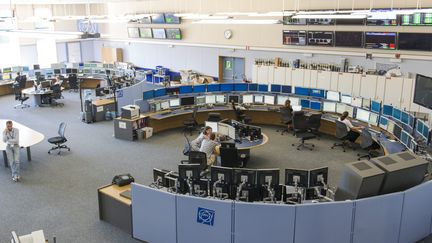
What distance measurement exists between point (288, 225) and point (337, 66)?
8339 millimetres

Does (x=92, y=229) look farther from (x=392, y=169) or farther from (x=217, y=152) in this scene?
(x=392, y=169)

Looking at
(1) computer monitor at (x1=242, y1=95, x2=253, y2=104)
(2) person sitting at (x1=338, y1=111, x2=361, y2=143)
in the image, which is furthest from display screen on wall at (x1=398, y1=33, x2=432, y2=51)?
(1) computer monitor at (x1=242, y1=95, x2=253, y2=104)

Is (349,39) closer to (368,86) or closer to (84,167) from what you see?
(368,86)

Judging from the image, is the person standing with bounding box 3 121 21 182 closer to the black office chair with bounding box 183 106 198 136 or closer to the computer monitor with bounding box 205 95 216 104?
the black office chair with bounding box 183 106 198 136

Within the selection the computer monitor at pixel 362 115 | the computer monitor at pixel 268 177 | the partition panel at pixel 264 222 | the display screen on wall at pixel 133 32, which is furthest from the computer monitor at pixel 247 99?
the display screen on wall at pixel 133 32

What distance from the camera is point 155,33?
1784 centimetres

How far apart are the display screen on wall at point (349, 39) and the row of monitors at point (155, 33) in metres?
6.88

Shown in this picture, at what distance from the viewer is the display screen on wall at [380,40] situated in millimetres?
11211

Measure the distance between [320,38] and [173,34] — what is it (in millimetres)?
6703

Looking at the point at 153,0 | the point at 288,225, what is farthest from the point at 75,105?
the point at 288,225

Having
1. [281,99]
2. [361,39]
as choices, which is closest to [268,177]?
[281,99]

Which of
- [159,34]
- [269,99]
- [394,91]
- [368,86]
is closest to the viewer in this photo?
[394,91]

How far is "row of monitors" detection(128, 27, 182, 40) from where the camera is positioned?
17.0 meters

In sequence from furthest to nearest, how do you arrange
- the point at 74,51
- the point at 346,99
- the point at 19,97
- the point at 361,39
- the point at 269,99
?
the point at 74,51
the point at 19,97
the point at 269,99
the point at 361,39
the point at 346,99
